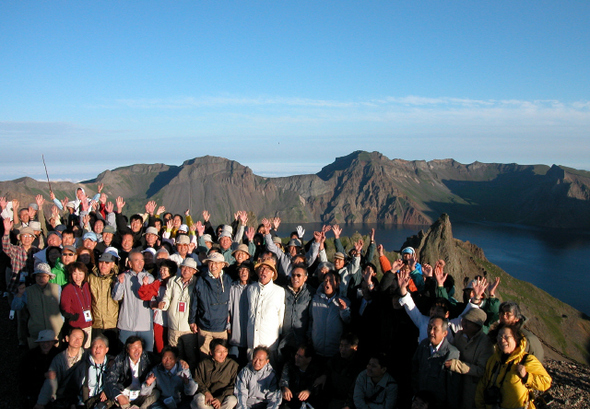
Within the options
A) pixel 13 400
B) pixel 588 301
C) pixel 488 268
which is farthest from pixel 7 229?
pixel 588 301

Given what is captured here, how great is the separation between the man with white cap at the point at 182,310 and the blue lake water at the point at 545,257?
2936 inches

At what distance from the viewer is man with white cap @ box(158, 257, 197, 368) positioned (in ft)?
21.8

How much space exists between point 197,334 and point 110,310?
157 centimetres

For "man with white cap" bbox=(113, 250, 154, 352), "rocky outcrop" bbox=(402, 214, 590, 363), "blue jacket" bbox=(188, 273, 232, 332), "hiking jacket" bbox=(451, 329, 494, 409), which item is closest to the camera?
"hiking jacket" bbox=(451, 329, 494, 409)

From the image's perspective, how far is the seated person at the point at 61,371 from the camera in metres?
5.82

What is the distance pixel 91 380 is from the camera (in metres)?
5.94

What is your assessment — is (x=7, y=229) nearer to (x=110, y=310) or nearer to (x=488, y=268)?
(x=110, y=310)

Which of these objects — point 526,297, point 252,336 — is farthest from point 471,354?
point 526,297

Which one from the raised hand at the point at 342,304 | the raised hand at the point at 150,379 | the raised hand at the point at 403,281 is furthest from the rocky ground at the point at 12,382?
the raised hand at the point at 403,281

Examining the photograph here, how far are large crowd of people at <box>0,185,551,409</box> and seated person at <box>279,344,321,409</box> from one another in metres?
0.02

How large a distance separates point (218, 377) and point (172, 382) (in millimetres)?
694

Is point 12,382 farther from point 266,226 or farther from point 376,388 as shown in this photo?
point 376,388

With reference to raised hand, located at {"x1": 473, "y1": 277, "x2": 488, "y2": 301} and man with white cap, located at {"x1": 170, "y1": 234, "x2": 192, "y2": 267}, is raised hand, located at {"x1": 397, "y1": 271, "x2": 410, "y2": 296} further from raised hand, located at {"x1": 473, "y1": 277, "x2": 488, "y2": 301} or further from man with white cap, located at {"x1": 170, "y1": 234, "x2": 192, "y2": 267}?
man with white cap, located at {"x1": 170, "y1": 234, "x2": 192, "y2": 267}

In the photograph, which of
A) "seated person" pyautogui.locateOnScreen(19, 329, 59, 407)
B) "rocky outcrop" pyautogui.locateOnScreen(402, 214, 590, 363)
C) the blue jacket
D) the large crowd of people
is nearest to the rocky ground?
the large crowd of people
